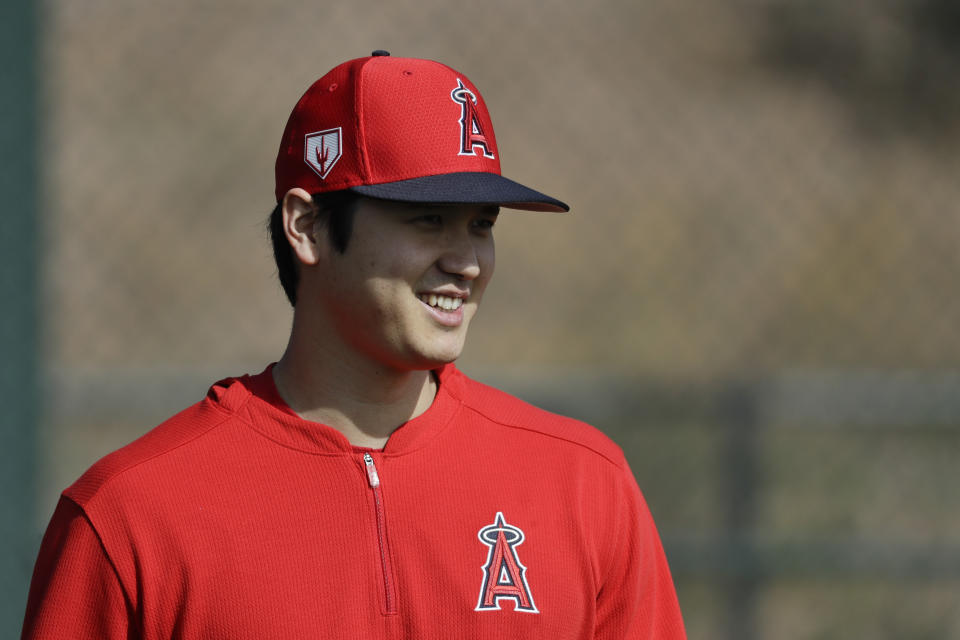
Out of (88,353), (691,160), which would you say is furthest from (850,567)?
(88,353)

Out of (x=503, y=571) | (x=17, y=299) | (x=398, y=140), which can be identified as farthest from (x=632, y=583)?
(x=17, y=299)

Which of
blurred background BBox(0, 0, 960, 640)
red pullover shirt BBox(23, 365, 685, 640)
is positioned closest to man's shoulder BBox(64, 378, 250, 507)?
red pullover shirt BBox(23, 365, 685, 640)

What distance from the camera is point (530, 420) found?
2195mm

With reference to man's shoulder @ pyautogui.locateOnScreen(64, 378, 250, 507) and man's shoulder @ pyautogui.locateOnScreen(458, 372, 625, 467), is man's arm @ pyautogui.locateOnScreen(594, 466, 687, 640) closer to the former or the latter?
man's shoulder @ pyautogui.locateOnScreen(458, 372, 625, 467)

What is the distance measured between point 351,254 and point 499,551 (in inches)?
21.5

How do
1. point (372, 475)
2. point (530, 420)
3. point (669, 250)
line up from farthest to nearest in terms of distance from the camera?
point (669, 250), point (530, 420), point (372, 475)

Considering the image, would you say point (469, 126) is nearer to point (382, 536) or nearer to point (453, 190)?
point (453, 190)

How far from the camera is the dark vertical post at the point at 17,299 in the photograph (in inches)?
112

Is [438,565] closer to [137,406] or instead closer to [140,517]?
[140,517]

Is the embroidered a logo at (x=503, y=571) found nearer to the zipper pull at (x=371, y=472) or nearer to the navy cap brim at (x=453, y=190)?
the zipper pull at (x=371, y=472)

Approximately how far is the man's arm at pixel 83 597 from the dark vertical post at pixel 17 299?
1.04 meters

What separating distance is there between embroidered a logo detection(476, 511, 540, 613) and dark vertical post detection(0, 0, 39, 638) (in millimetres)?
1387

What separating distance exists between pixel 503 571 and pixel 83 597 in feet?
2.15

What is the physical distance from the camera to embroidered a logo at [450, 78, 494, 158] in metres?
2.04
